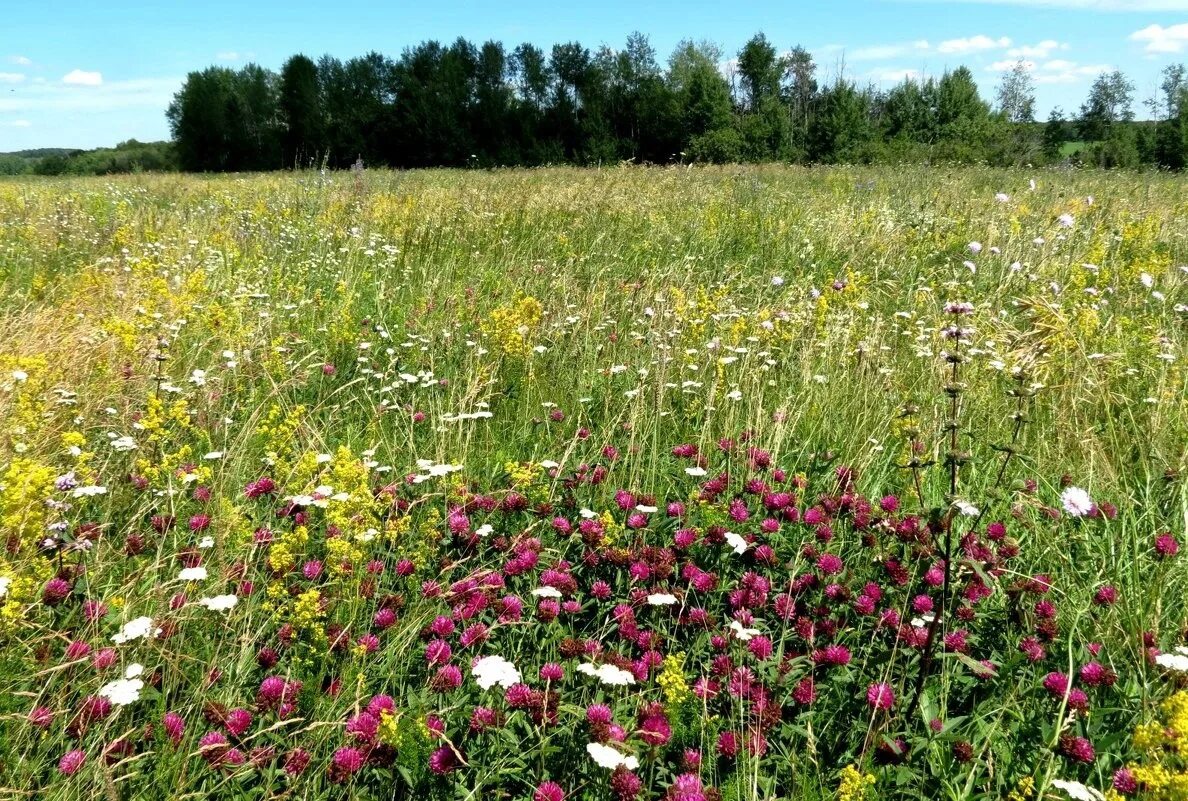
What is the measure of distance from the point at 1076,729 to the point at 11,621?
243cm

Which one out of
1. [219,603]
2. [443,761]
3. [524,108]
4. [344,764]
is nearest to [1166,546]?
[443,761]

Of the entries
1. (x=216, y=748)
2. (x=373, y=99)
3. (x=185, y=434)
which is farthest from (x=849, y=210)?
(x=373, y=99)

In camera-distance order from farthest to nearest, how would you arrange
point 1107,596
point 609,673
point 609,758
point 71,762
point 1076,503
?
point 1076,503, point 1107,596, point 609,673, point 71,762, point 609,758

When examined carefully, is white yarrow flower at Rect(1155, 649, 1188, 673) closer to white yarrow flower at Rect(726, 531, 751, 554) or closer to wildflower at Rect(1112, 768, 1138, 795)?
wildflower at Rect(1112, 768, 1138, 795)

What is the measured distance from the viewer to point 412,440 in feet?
9.93

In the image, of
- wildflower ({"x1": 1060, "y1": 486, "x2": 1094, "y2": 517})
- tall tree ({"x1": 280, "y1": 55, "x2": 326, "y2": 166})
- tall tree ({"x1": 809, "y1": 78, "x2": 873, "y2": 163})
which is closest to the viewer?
wildflower ({"x1": 1060, "y1": 486, "x2": 1094, "y2": 517})

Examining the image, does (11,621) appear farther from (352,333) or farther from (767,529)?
(352,333)

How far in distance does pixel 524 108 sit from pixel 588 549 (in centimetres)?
5294

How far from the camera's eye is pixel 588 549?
2.15 meters

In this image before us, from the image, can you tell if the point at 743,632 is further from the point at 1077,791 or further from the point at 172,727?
the point at 172,727

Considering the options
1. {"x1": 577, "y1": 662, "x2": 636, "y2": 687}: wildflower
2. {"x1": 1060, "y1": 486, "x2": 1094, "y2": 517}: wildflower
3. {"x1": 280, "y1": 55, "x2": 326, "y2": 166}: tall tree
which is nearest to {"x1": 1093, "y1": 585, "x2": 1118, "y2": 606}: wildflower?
{"x1": 1060, "y1": 486, "x2": 1094, "y2": 517}: wildflower

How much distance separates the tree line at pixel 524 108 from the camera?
40.0 metres

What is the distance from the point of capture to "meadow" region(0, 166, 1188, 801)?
5.08 ft

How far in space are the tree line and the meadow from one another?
114 ft
